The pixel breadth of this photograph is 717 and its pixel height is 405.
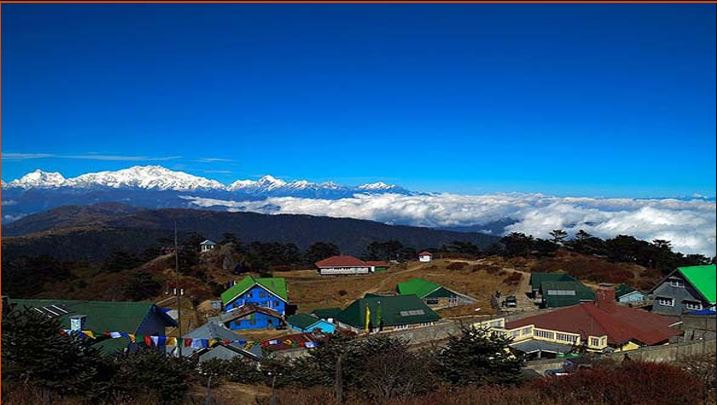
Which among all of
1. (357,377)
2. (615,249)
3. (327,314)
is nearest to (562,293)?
(327,314)

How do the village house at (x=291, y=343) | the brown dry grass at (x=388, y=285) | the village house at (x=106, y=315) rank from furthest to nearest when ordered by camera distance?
1. the brown dry grass at (x=388, y=285)
2. the village house at (x=291, y=343)
3. the village house at (x=106, y=315)

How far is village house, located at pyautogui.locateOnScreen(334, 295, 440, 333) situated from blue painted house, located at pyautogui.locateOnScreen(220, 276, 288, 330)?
4.69 m

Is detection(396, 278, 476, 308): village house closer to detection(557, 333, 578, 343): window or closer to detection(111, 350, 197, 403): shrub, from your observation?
detection(557, 333, 578, 343): window

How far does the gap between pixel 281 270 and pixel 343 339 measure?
40651 mm

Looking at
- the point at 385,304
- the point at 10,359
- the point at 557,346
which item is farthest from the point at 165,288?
the point at 10,359

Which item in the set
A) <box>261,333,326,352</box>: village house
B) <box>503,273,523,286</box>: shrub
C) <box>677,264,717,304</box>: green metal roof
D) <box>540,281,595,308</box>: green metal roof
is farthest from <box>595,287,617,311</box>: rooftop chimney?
<box>503,273,523,286</box>: shrub

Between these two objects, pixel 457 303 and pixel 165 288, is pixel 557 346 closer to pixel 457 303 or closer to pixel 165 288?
pixel 457 303

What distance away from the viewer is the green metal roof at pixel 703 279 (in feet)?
91.6

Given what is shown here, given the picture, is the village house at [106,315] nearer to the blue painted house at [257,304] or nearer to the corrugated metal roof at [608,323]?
the blue painted house at [257,304]

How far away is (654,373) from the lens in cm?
916

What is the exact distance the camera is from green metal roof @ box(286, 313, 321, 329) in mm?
28005

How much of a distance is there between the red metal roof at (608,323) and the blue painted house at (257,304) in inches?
547

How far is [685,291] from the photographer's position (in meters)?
29.1

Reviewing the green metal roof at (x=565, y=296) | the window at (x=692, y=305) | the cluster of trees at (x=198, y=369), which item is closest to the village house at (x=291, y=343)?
the cluster of trees at (x=198, y=369)
